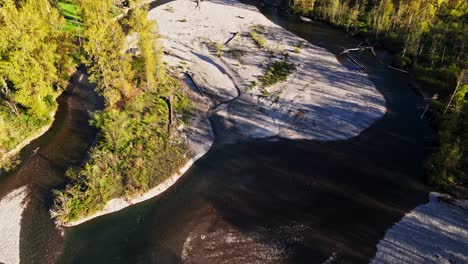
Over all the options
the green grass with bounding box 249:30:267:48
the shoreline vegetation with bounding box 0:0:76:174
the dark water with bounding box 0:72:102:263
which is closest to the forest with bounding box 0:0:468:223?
the shoreline vegetation with bounding box 0:0:76:174

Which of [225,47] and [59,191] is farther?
[225,47]

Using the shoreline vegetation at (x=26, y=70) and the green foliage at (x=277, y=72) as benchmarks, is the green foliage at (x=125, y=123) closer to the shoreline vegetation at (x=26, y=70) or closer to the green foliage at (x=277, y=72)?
the shoreline vegetation at (x=26, y=70)

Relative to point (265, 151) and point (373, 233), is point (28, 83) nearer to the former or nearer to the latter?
point (265, 151)

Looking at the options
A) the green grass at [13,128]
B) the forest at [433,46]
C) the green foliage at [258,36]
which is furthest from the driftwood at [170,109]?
the forest at [433,46]

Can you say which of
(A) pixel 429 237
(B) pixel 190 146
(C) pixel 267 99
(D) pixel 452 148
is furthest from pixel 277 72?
(A) pixel 429 237

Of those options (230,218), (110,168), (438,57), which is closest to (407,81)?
(438,57)

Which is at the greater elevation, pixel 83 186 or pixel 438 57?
pixel 438 57
